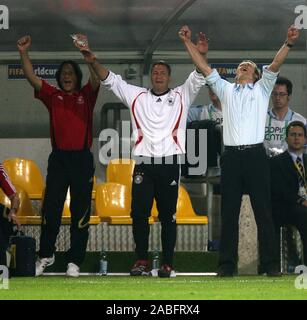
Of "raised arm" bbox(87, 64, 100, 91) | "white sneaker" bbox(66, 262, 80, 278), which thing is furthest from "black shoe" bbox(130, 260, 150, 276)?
"raised arm" bbox(87, 64, 100, 91)

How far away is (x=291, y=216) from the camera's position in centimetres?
1390

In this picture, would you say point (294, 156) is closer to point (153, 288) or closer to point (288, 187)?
point (288, 187)

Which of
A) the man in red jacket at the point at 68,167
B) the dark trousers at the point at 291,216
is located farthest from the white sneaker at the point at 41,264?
the dark trousers at the point at 291,216

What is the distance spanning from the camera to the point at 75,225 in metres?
13.3

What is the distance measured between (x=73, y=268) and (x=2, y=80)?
4.12 metres

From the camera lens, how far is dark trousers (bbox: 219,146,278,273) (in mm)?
12875

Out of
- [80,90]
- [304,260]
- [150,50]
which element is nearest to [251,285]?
[304,260]

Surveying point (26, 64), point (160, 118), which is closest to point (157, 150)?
point (160, 118)
